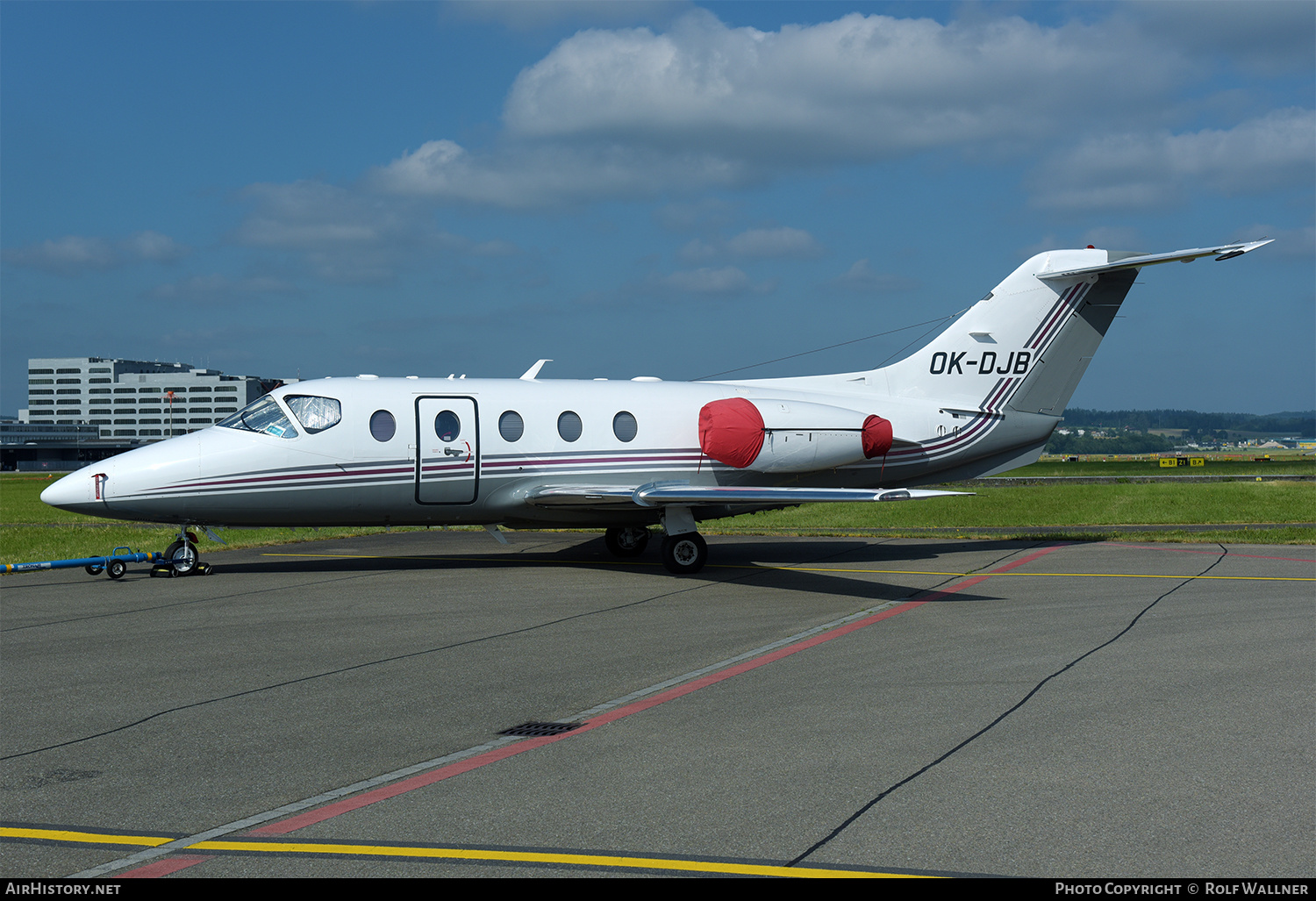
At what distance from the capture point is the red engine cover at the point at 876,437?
1875 centimetres

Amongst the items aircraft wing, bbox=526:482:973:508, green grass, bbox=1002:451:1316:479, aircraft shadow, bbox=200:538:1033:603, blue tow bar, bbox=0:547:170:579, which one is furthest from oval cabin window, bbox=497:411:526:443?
green grass, bbox=1002:451:1316:479

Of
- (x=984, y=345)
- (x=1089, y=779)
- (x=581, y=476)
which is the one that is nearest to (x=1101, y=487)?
(x=984, y=345)

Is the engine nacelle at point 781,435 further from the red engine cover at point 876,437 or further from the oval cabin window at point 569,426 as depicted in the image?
the oval cabin window at point 569,426

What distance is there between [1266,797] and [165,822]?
5886 mm

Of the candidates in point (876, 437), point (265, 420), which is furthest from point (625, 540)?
point (265, 420)

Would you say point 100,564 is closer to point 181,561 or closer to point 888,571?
point 181,561

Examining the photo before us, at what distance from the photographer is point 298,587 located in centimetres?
1512

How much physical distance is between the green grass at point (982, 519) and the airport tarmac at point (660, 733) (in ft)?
31.6

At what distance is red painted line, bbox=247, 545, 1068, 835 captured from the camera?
18.1 feet

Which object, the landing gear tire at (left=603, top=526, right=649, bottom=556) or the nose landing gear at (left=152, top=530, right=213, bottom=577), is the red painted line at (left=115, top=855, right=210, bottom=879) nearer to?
the nose landing gear at (left=152, top=530, right=213, bottom=577)

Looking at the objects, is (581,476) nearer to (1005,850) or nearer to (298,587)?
(298,587)

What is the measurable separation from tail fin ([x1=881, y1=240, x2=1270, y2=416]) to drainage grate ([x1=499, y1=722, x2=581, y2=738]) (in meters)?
14.1

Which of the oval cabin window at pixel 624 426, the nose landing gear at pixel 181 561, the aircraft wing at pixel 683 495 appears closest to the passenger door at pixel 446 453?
the aircraft wing at pixel 683 495

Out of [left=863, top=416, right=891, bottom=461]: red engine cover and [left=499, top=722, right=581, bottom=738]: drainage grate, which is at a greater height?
[left=863, top=416, right=891, bottom=461]: red engine cover
